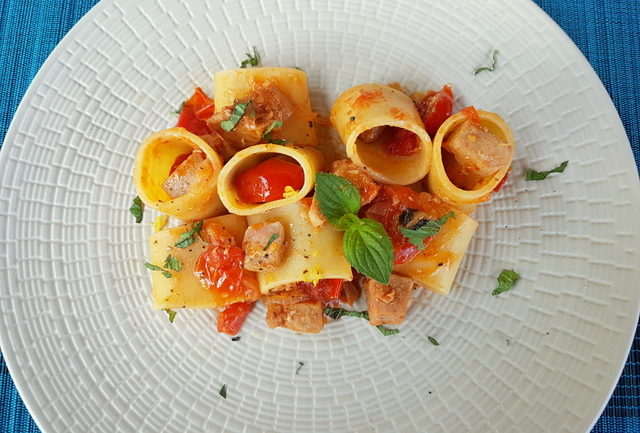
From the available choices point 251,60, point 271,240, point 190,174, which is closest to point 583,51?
point 251,60

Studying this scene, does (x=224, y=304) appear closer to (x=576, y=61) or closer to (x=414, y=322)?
(x=414, y=322)

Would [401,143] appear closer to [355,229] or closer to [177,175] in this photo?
[355,229]

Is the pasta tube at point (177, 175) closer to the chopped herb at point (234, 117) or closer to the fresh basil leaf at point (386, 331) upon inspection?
the chopped herb at point (234, 117)

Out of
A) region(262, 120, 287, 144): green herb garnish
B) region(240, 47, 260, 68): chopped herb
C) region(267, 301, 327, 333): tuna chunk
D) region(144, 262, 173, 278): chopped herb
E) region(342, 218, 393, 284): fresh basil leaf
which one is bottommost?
region(267, 301, 327, 333): tuna chunk

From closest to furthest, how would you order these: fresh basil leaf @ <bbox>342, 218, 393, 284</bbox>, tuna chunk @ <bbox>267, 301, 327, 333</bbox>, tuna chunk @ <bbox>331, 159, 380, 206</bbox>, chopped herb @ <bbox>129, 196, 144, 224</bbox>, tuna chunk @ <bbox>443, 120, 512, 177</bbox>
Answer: fresh basil leaf @ <bbox>342, 218, 393, 284</bbox>, tuna chunk @ <bbox>443, 120, 512, 177</bbox>, tuna chunk @ <bbox>331, 159, 380, 206</bbox>, tuna chunk @ <bbox>267, 301, 327, 333</bbox>, chopped herb @ <bbox>129, 196, 144, 224</bbox>

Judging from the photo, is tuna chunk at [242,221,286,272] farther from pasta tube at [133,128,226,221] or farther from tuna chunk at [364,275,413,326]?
tuna chunk at [364,275,413,326]

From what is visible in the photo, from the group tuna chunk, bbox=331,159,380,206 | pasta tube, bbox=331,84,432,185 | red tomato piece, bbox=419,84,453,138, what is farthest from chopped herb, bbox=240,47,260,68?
red tomato piece, bbox=419,84,453,138

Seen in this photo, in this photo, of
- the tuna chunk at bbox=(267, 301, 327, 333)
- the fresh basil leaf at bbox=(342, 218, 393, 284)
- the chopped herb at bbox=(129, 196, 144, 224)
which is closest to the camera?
the fresh basil leaf at bbox=(342, 218, 393, 284)
